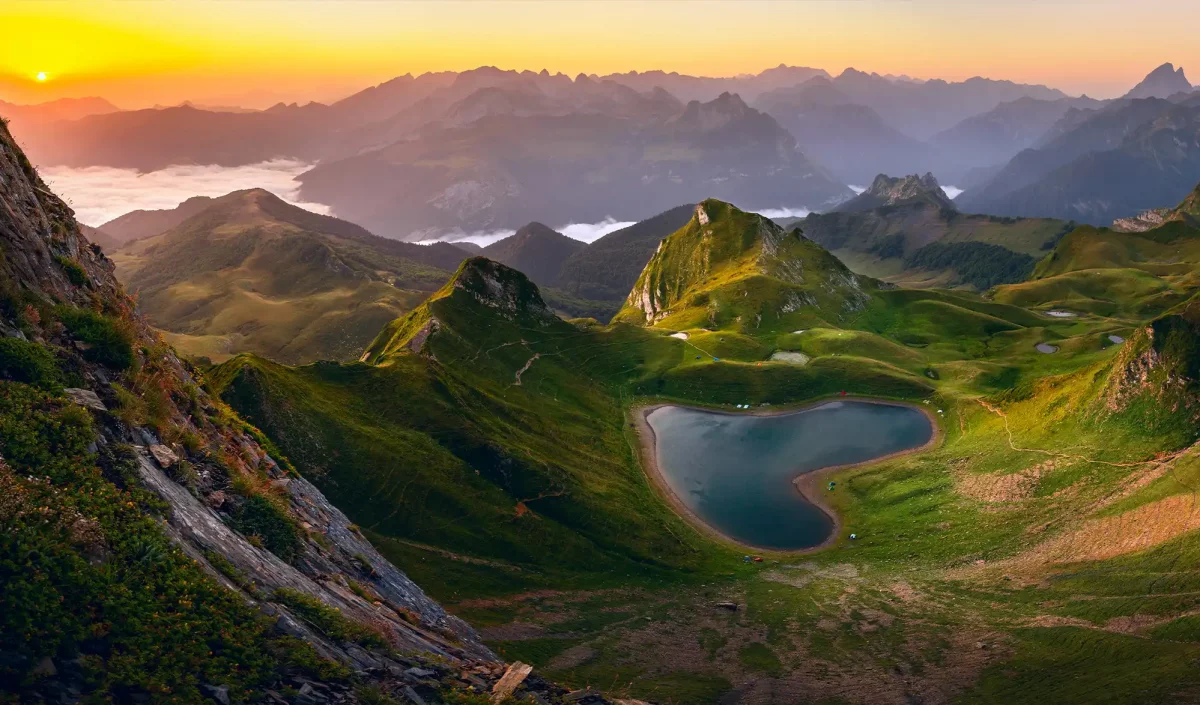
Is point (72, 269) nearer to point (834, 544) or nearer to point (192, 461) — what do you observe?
point (192, 461)

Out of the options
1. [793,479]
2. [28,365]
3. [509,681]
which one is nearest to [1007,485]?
[793,479]

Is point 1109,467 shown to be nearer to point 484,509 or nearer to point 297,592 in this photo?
point 484,509

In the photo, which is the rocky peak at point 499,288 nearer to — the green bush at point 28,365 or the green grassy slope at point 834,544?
the green grassy slope at point 834,544

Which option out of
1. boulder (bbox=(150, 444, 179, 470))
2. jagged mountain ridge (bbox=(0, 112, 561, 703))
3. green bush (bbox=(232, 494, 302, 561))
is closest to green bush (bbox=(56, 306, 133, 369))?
jagged mountain ridge (bbox=(0, 112, 561, 703))

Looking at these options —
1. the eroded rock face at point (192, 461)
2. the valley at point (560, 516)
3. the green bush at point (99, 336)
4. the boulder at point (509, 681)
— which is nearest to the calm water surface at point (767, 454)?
the valley at point (560, 516)

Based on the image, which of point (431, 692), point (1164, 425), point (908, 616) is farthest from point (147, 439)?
point (1164, 425)
